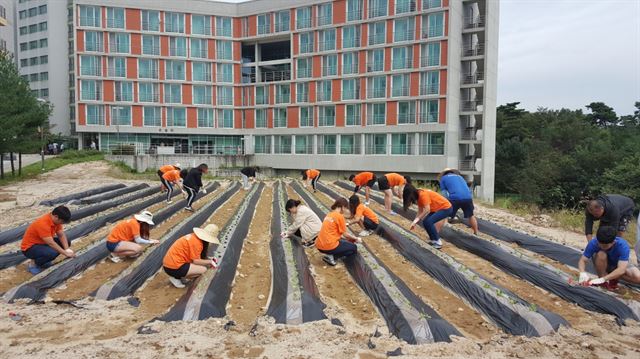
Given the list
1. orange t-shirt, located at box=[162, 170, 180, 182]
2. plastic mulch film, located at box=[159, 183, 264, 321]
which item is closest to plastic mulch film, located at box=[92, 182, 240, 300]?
plastic mulch film, located at box=[159, 183, 264, 321]

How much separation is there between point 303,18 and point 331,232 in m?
33.5

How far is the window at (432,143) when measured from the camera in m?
31.9

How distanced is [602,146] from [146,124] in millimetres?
35935

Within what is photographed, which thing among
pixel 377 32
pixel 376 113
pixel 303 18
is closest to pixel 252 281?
pixel 376 113

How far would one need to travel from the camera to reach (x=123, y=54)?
38.1 meters

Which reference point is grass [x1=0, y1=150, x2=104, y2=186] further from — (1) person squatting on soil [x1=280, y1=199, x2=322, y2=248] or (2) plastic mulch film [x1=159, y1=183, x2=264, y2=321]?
(1) person squatting on soil [x1=280, y1=199, x2=322, y2=248]

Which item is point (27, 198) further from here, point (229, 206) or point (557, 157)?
point (557, 157)

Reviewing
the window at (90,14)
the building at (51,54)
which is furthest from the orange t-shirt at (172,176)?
the building at (51,54)

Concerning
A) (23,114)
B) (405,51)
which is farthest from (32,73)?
(405,51)

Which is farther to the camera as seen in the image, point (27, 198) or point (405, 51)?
point (405, 51)

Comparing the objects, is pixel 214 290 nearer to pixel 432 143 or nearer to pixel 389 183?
pixel 389 183

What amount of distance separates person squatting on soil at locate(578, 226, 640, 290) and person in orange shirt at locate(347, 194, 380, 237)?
152 inches

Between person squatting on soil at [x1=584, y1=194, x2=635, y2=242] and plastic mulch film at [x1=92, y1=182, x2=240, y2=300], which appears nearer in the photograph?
plastic mulch film at [x1=92, y1=182, x2=240, y2=300]

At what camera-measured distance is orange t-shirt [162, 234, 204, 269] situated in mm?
5816
